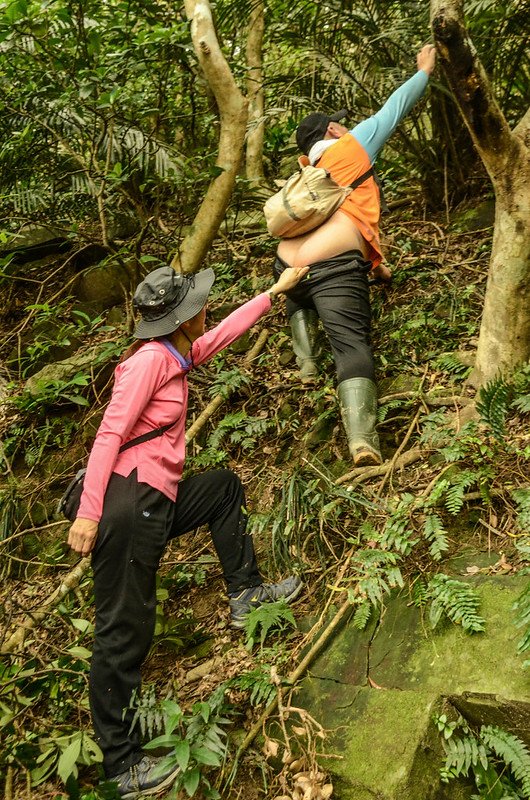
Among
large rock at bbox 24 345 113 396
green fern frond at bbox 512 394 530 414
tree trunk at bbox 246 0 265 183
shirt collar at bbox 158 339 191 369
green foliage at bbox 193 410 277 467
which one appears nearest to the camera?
green fern frond at bbox 512 394 530 414

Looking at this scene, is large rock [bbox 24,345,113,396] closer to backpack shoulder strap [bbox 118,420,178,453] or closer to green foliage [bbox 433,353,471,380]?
backpack shoulder strap [bbox 118,420,178,453]

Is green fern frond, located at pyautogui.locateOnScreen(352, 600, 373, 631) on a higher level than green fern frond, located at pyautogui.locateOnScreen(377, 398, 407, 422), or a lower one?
lower

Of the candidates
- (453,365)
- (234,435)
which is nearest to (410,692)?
(453,365)

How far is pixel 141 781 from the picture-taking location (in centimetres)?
311

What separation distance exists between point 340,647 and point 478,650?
0.76 meters

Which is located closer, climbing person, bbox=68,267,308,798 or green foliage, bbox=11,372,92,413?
climbing person, bbox=68,267,308,798

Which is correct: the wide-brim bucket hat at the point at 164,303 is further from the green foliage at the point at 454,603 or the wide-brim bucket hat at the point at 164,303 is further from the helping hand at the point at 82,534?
the green foliage at the point at 454,603

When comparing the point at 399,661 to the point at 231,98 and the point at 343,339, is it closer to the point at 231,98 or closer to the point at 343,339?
the point at 343,339

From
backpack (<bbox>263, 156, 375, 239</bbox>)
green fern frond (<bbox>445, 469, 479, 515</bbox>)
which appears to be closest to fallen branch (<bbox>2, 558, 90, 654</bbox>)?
green fern frond (<bbox>445, 469, 479, 515</bbox>)

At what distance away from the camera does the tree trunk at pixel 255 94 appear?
22.9 ft

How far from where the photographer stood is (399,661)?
9.57 ft

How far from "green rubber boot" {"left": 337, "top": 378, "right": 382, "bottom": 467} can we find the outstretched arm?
166 centimetres

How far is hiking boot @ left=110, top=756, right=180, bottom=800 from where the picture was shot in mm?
3074

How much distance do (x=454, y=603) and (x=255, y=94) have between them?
6148mm
